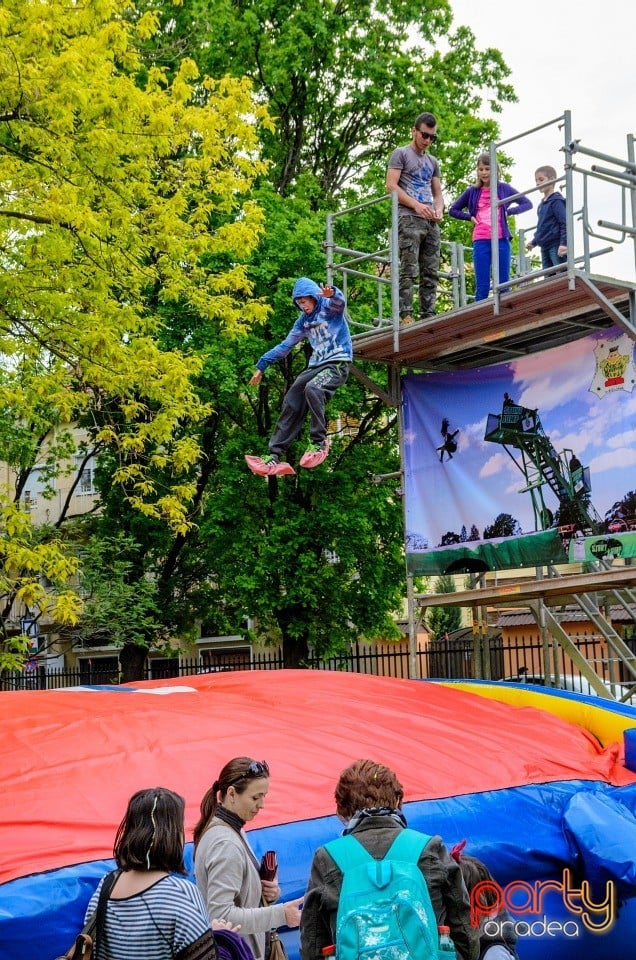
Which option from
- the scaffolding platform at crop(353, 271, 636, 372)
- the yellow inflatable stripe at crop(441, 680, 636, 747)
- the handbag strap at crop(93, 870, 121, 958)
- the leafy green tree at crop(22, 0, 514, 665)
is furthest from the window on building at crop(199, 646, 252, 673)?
the handbag strap at crop(93, 870, 121, 958)

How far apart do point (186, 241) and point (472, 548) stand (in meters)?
4.84

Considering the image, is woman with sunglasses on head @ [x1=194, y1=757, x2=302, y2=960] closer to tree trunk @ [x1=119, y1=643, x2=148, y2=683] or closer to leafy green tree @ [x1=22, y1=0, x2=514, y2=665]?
leafy green tree @ [x1=22, y1=0, x2=514, y2=665]

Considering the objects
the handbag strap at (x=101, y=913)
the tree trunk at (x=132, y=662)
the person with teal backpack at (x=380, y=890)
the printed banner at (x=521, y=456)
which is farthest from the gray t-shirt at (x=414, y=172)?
the tree trunk at (x=132, y=662)

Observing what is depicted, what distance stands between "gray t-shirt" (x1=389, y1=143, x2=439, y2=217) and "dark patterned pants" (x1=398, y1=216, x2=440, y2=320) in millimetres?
167

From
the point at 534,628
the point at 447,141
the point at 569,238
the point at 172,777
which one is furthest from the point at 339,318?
the point at 534,628

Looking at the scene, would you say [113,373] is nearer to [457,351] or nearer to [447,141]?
[457,351]

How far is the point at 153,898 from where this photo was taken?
376cm

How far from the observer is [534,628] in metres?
35.3

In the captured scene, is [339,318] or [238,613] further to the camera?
[238,613]

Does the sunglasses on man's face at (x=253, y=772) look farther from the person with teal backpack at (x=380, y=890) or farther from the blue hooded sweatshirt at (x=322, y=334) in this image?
the blue hooded sweatshirt at (x=322, y=334)

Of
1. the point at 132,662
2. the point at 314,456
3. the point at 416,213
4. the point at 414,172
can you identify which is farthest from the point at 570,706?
the point at 132,662

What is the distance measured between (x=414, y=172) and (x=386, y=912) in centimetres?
1032

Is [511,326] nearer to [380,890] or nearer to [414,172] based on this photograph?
[414,172]

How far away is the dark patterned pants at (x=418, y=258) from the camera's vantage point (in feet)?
42.9
